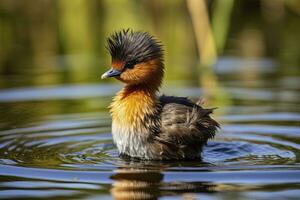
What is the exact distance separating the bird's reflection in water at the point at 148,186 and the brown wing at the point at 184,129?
78 cm

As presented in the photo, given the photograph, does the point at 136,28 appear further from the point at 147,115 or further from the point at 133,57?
the point at 147,115

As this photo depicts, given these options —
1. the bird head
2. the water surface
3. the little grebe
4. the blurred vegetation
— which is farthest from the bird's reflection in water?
the blurred vegetation

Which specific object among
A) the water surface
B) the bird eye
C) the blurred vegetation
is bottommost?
the water surface

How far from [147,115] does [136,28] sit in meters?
8.99

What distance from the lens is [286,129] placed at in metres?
9.52

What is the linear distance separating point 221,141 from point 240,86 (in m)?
3.63

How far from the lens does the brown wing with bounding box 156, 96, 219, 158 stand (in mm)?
8398

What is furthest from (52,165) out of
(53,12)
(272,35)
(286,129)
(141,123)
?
(53,12)

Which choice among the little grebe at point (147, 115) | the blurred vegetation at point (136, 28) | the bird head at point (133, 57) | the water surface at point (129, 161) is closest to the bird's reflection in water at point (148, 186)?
the water surface at point (129, 161)

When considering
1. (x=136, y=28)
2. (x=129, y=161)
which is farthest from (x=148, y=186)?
(x=136, y=28)

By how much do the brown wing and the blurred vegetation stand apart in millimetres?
4474

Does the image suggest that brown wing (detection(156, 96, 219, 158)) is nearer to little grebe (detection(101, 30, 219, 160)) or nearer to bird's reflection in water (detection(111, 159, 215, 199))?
little grebe (detection(101, 30, 219, 160))

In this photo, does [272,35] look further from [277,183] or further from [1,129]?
[277,183]

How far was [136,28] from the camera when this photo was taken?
17.4m
